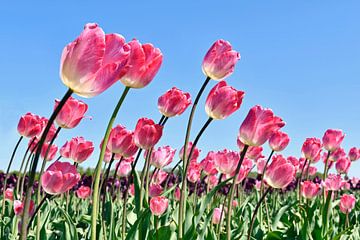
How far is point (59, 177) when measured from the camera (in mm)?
1974

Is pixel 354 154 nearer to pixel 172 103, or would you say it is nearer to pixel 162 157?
pixel 162 157

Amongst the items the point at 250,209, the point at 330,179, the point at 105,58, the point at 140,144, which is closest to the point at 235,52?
the point at 140,144

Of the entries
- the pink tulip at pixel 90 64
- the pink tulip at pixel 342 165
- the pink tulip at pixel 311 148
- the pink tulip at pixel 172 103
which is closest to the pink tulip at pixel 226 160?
the pink tulip at pixel 172 103

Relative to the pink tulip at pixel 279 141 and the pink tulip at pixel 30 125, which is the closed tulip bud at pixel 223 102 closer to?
the pink tulip at pixel 279 141

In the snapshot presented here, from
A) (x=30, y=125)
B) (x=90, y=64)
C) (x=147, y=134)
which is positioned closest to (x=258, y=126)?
(x=147, y=134)

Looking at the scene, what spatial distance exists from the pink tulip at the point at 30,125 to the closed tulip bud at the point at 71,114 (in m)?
1.30

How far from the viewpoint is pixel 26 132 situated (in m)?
3.60

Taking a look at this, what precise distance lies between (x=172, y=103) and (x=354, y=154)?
18.9ft

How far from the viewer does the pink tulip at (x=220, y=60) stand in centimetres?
262

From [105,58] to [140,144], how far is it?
118cm

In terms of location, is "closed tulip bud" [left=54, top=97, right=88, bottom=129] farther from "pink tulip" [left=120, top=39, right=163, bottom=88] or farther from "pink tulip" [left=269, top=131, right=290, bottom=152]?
"pink tulip" [left=269, top=131, right=290, bottom=152]

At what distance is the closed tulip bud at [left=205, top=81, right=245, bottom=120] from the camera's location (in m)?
2.52

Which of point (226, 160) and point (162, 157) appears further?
point (162, 157)

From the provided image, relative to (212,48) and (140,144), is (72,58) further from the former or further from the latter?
(212,48)
